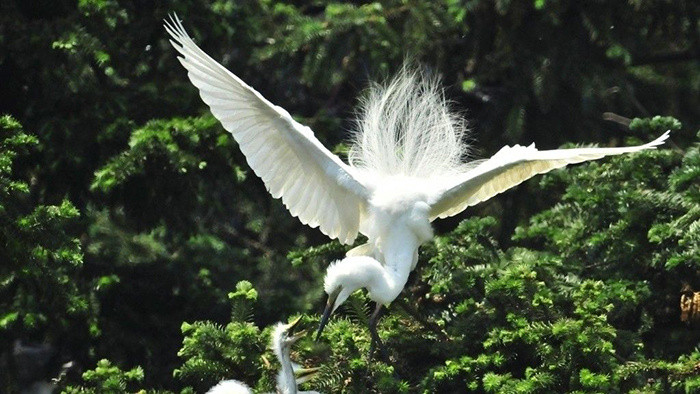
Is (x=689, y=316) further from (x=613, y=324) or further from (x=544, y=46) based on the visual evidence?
(x=544, y=46)

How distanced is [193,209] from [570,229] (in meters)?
1.82

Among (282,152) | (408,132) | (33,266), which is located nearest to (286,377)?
(33,266)

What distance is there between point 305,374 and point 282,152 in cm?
120

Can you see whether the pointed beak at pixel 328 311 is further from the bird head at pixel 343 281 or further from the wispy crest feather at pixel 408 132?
the wispy crest feather at pixel 408 132

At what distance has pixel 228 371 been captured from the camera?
213 inches

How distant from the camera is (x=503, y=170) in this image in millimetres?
6148

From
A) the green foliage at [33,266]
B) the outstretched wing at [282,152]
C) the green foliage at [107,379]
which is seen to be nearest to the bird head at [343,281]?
the outstretched wing at [282,152]

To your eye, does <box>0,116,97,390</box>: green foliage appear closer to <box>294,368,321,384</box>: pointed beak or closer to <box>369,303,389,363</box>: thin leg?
<box>294,368,321,384</box>: pointed beak

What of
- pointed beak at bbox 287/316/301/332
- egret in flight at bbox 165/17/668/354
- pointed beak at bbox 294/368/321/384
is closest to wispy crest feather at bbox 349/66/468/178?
egret in flight at bbox 165/17/668/354

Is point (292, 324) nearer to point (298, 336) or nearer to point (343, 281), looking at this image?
point (298, 336)

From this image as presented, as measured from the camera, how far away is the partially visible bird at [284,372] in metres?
5.10

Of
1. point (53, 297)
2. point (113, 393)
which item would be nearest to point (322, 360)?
point (113, 393)

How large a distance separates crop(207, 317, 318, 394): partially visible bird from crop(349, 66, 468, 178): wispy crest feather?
127 centimetres

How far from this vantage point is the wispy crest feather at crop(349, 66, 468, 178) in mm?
6473
